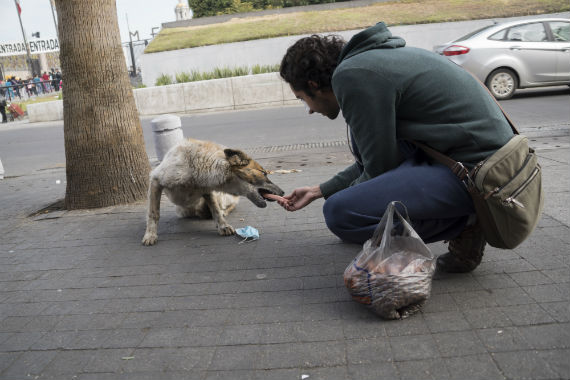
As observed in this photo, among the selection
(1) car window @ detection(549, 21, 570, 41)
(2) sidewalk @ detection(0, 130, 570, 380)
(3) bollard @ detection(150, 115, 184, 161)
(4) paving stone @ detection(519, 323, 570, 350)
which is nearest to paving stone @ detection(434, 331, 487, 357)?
(2) sidewalk @ detection(0, 130, 570, 380)

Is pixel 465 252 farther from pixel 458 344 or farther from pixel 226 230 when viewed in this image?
pixel 226 230

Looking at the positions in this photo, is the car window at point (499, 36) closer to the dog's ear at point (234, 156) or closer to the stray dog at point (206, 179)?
the stray dog at point (206, 179)

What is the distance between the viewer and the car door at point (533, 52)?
12.4 metres

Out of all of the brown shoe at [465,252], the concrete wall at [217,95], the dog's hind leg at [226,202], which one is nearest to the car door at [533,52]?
the concrete wall at [217,95]

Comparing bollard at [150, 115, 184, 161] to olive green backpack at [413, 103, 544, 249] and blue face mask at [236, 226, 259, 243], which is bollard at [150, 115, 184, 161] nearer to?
blue face mask at [236, 226, 259, 243]

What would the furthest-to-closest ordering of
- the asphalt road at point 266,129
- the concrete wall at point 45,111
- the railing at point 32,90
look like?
1. the railing at point 32,90
2. the concrete wall at point 45,111
3. the asphalt road at point 266,129

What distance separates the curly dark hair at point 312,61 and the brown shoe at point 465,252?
53.7 inches

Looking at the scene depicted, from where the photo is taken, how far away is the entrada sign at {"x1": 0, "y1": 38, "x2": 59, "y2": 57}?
1767 inches

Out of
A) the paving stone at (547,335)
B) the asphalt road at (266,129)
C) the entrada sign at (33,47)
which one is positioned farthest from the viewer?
the entrada sign at (33,47)

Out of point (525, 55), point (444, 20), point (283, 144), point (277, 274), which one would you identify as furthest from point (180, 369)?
point (444, 20)

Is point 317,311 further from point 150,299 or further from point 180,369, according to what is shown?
point 150,299

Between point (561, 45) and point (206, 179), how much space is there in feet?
38.7

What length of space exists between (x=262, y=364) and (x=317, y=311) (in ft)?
2.03

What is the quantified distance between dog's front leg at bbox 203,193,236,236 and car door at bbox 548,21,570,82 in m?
11.3
